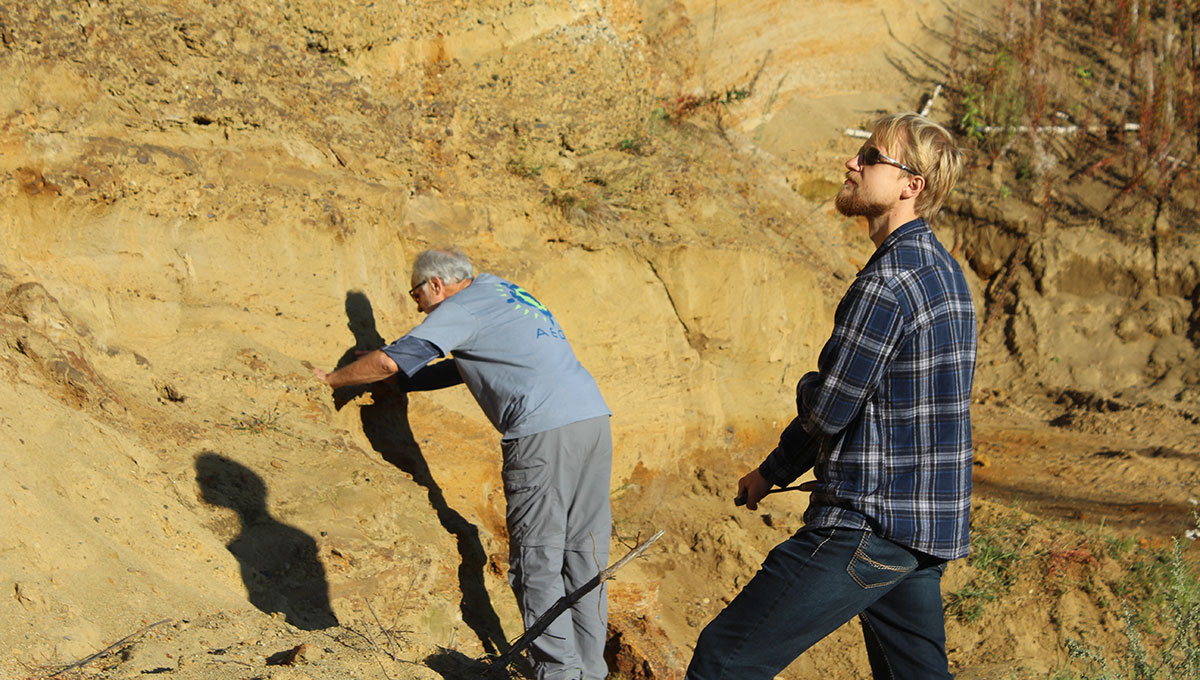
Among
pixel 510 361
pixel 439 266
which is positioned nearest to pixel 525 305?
pixel 510 361

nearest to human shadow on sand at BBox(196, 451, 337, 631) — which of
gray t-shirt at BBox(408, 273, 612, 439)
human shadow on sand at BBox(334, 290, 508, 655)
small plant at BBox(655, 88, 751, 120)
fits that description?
human shadow on sand at BBox(334, 290, 508, 655)

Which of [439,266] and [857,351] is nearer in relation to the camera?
[857,351]

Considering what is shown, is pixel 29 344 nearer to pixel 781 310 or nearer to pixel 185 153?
pixel 185 153

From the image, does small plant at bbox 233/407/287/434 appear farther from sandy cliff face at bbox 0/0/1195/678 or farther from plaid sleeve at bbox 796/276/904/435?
plaid sleeve at bbox 796/276/904/435

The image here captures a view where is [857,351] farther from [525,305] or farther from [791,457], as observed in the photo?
[525,305]

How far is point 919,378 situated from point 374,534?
2.65 m

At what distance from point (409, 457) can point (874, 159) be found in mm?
3309

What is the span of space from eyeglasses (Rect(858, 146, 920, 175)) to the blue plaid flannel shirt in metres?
0.21

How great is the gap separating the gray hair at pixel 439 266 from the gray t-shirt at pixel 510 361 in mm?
112

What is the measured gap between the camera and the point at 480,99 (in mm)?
6688

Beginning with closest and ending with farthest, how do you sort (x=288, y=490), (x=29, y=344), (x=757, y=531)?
(x=29, y=344), (x=288, y=490), (x=757, y=531)

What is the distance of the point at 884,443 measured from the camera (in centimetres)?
241

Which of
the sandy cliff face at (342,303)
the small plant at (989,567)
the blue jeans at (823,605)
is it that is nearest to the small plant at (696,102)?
the sandy cliff face at (342,303)

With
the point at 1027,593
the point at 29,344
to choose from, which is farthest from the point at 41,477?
the point at 1027,593
